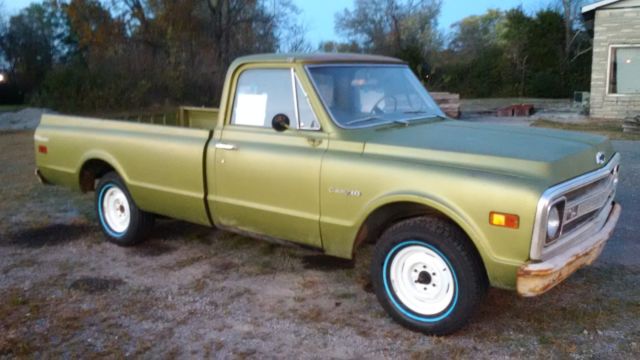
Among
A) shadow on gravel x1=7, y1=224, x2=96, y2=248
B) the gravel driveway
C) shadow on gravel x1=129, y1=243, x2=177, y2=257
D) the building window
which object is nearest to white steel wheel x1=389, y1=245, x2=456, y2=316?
the gravel driveway

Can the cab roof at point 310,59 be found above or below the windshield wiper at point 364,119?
above

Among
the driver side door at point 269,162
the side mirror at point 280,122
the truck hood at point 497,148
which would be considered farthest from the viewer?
the side mirror at point 280,122

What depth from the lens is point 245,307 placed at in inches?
179

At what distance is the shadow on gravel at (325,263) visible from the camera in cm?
536

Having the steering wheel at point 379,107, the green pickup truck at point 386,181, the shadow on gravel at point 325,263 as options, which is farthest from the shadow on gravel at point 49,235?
the steering wheel at point 379,107

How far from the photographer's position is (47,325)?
13.9ft

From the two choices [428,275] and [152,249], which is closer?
[428,275]

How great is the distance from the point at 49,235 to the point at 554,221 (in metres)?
5.18

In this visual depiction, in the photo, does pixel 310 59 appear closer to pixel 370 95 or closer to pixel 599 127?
pixel 370 95

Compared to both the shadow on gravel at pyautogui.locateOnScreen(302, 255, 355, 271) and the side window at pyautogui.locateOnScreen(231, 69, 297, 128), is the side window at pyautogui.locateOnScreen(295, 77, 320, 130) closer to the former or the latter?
the side window at pyautogui.locateOnScreen(231, 69, 297, 128)

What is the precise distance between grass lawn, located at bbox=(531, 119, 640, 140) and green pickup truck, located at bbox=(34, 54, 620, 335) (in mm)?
10626

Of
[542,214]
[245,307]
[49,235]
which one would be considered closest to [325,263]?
[245,307]

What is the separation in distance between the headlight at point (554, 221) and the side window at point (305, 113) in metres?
1.76

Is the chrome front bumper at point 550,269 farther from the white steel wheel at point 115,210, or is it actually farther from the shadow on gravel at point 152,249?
the white steel wheel at point 115,210
